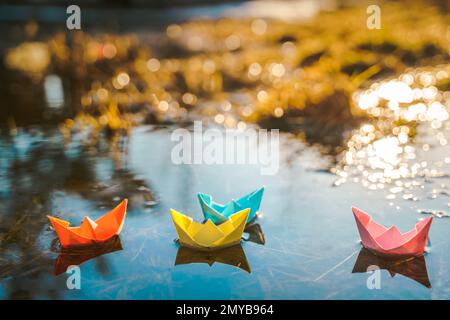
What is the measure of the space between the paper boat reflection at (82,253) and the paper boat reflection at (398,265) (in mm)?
997

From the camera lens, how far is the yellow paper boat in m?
2.33

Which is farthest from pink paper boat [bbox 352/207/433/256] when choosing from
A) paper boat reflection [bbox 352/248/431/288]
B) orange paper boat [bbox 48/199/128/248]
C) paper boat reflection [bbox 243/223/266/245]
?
orange paper boat [bbox 48/199/128/248]

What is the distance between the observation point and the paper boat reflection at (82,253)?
230 cm

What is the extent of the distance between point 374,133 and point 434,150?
531 millimetres

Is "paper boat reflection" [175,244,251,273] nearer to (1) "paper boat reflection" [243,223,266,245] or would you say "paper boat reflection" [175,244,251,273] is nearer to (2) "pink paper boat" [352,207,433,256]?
(1) "paper boat reflection" [243,223,266,245]

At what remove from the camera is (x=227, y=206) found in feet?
8.57

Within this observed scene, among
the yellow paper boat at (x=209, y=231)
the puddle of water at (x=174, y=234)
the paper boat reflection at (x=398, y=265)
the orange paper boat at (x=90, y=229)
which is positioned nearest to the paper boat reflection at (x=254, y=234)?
the puddle of water at (x=174, y=234)

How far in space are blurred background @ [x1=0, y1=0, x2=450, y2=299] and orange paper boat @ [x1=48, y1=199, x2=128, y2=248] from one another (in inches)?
3.1

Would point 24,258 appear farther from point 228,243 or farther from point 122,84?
point 122,84

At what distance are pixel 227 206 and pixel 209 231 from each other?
1.02 feet

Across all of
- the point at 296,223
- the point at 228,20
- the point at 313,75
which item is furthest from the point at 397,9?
the point at 296,223

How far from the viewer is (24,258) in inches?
93.3

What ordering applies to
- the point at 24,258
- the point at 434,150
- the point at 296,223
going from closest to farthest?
the point at 24,258 < the point at 296,223 < the point at 434,150
